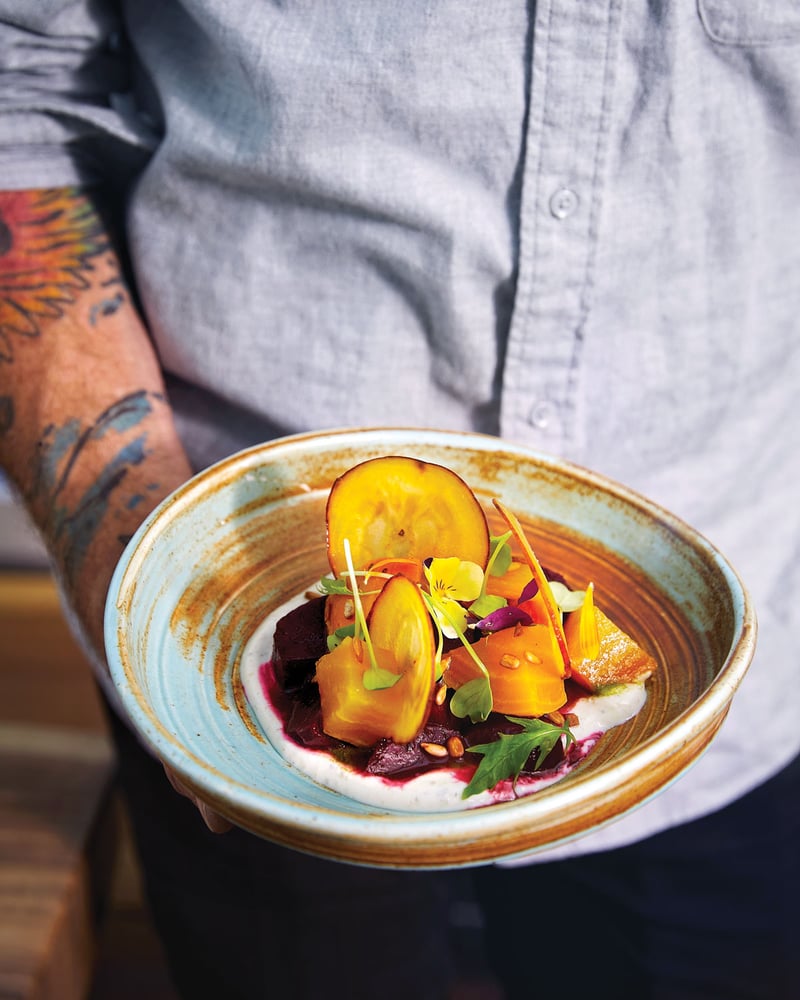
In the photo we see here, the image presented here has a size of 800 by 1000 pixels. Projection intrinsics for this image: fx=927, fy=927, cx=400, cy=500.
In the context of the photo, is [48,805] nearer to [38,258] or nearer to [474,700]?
[38,258]

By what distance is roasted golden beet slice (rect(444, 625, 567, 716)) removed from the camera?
84 cm

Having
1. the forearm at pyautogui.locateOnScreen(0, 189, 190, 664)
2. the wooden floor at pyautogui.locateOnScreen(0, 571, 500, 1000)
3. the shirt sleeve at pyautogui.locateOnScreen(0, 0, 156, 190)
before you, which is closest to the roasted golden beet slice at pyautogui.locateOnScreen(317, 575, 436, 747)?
the forearm at pyautogui.locateOnScreen(0, 189, 190, 664)

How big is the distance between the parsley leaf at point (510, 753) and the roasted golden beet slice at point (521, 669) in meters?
0.03

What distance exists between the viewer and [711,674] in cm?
→ 85

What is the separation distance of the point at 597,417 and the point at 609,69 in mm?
424

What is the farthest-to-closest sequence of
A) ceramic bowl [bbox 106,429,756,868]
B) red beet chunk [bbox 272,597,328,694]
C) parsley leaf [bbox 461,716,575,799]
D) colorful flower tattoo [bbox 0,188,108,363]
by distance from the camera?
colorful flower tattoo [bbox 0,188,108,363]
red beet chunk [bbox 272,597,328,694]
parsley leaf [bbox 461,716,575,799]
ceramic bowl [bbox 106,429,756,868]

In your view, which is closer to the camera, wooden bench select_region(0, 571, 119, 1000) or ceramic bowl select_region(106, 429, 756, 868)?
ceramic bowl select_region(106, 429, 756, 868)

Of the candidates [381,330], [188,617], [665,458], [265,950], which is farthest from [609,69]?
[265,950]

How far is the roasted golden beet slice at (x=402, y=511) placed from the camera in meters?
0.93

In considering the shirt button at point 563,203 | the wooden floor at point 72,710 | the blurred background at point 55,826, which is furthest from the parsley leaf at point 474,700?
the wooden floor at point 72,710

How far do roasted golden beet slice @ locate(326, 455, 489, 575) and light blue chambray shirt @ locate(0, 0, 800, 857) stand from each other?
0.99 feet

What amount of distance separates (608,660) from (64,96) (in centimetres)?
107

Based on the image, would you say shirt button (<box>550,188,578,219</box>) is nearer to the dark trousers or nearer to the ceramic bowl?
the ceramic bowl

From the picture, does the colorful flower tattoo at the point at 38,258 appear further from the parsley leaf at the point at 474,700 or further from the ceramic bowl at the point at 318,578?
the parsley leaf at the point at 474,700
